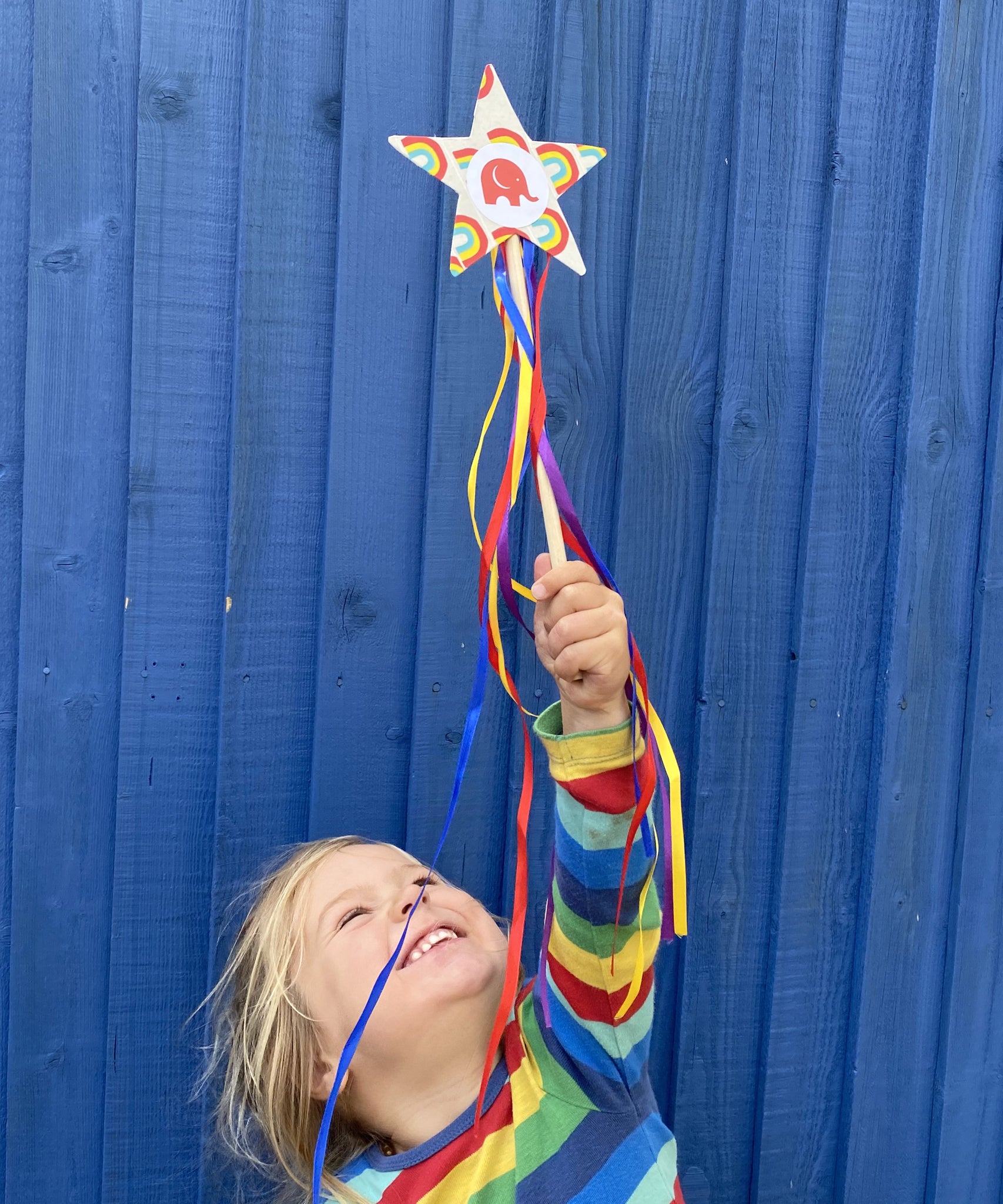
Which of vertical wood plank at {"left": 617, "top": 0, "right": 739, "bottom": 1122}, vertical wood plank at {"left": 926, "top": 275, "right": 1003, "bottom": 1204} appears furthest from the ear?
vertical wood plank at {"left": 926, "top": 275, "right": 1003, "bottom": 1204}

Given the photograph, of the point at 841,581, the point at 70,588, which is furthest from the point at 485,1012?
the point at 841,581

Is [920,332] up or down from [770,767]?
up

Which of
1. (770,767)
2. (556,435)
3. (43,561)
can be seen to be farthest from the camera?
(770,767)

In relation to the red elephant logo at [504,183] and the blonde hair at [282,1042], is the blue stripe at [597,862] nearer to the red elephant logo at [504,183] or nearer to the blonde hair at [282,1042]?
the blonde hair at [282,1042]

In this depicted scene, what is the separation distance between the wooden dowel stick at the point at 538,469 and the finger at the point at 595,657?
83mm

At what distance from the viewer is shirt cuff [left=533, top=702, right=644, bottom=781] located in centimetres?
123

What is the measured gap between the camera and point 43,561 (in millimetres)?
1586

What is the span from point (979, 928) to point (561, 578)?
4.03 ft

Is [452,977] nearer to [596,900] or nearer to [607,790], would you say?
[596,900]

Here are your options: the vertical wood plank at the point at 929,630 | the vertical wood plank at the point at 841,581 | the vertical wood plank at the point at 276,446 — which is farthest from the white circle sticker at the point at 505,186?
the vertical wood plank at the point at 929,630

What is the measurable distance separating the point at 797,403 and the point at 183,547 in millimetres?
947

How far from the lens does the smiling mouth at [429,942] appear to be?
4.50ft

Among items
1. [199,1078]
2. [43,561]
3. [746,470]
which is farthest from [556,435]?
[199,1078]

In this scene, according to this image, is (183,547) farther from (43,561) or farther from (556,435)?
(556,435)
